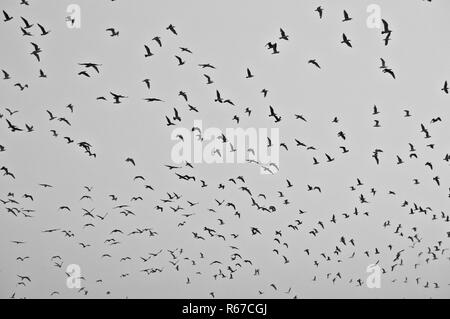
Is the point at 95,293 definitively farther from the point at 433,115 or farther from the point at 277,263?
the point at 433,115

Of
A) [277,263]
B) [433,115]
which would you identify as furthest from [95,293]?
[433,115]

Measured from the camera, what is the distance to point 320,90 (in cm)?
1524

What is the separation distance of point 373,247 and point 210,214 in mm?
6733

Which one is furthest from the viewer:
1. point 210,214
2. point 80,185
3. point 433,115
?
point 210,214

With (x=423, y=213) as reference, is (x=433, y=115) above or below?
above

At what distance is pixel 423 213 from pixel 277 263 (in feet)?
20.0

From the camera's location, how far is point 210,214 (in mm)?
16469

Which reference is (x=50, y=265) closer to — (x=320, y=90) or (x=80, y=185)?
(x=80, y=185)
